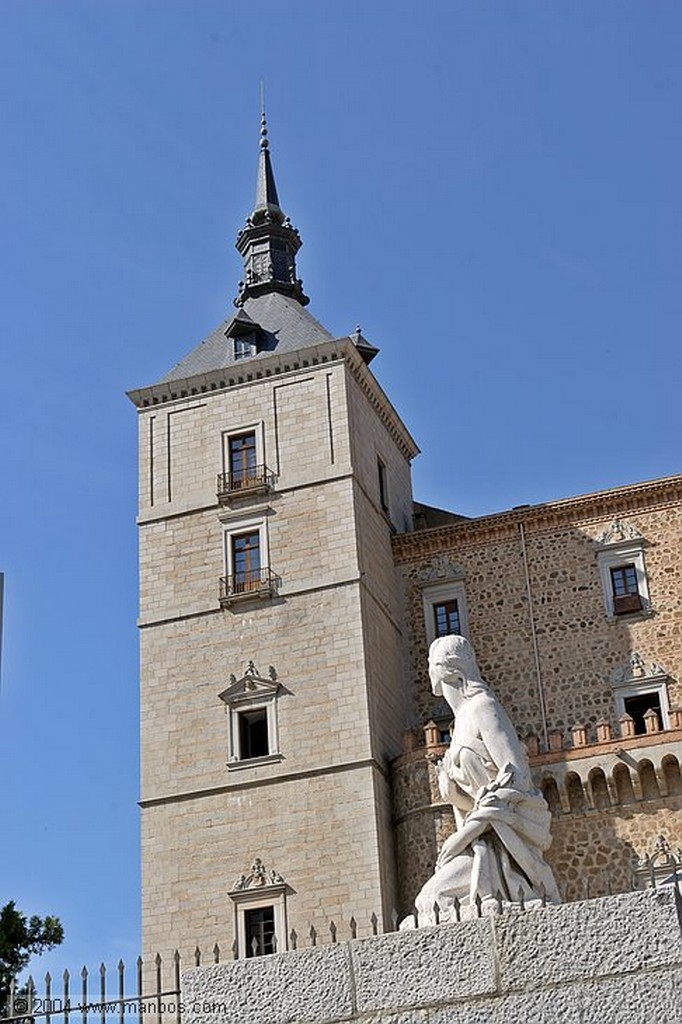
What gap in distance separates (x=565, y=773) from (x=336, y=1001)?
1982cm

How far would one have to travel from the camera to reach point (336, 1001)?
9156 mm

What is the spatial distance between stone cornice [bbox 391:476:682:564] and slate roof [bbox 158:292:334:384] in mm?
4290

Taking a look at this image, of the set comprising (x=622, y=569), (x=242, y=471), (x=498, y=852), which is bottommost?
(x=498, y=852)

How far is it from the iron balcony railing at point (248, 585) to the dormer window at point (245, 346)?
16.1 feet

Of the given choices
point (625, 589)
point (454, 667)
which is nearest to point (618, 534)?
point (625, 589)

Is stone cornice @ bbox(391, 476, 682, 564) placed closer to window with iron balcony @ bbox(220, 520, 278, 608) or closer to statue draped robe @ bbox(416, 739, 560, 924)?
window with iron balcony @ bbox(220, 520, 278, 608)

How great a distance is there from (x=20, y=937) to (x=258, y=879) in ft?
20.1

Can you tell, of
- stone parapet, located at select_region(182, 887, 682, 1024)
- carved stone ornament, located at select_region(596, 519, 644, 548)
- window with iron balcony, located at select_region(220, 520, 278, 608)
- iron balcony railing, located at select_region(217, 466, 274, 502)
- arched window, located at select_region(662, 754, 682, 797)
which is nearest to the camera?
stone parapet, located at select_region(182, 887, 682, 1024)

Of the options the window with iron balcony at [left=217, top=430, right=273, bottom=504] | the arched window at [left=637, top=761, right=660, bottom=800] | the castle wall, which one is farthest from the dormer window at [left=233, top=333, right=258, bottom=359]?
the arched window at [left=637, top=761, right=660, bottom=800]

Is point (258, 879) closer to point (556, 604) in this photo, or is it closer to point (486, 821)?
point (556, 604)

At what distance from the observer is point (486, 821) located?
10625 millimetres

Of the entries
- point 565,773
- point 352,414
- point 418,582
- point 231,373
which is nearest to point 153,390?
point 231,373

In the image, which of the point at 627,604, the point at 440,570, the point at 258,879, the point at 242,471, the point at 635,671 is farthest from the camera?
the point at 440,570

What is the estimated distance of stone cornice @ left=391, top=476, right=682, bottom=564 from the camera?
31.6m
